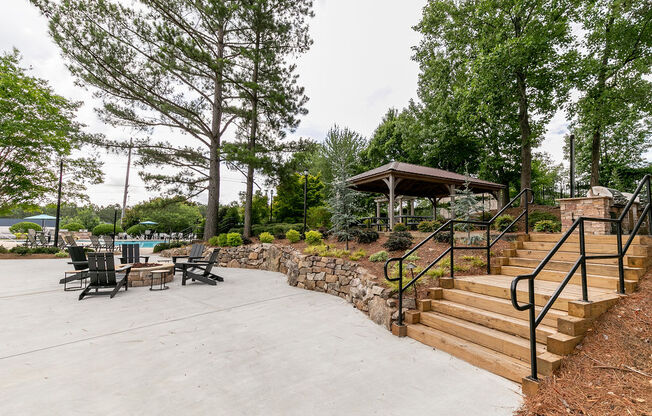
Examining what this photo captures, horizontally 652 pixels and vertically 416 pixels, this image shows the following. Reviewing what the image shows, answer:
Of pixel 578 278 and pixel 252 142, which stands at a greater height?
pixel 252 142

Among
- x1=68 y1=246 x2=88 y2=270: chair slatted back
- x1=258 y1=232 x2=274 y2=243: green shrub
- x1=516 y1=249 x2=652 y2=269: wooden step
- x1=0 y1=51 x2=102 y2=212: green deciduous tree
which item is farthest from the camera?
x1=0 y1=51 x2=102 y2=212: green deciduous tree

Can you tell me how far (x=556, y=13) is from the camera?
1111cm

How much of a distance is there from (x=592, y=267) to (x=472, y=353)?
2.23m

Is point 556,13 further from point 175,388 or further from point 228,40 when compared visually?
point 175,388

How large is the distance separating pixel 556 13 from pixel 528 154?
564 cm

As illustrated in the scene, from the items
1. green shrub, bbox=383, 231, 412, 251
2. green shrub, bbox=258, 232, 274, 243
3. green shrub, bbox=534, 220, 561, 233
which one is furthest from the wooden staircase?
green shrub, bbox=258, 232, 274, 243

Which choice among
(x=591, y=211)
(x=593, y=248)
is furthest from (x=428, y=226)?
(x=593, y=248)

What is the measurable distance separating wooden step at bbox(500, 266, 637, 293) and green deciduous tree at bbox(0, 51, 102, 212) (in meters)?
15.0

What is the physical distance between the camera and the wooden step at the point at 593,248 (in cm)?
340

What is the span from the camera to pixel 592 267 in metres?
3.58

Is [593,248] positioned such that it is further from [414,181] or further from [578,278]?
[414,181]

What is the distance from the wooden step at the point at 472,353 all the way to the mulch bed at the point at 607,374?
293 millimetres

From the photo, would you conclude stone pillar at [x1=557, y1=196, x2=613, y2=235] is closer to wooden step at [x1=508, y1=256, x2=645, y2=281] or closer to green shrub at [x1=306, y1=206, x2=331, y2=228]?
wooden step at [x1=508, y1=256, x2=645, y2=281]

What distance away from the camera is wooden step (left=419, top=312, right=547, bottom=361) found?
2.60 meters
